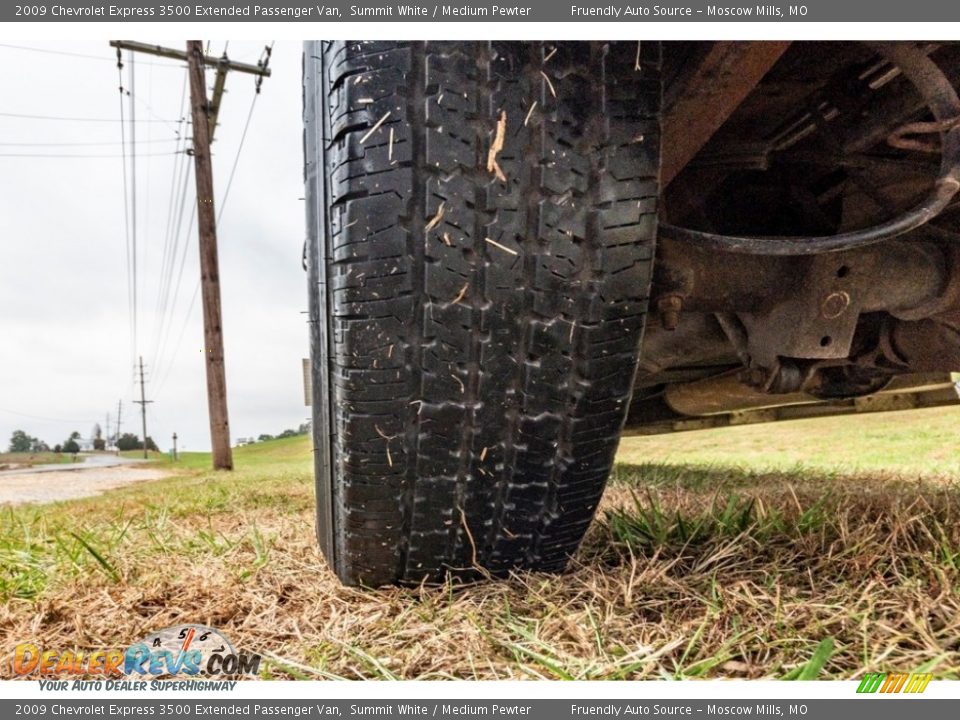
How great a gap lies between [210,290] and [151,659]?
7273 mm

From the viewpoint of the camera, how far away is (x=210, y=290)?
7.30 m

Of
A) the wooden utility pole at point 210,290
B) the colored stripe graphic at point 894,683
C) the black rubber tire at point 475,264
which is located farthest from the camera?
the wooden utility pole at point 210,290

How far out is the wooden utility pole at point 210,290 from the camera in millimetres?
7082

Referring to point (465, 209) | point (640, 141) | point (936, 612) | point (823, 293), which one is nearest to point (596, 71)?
point (640, 141)

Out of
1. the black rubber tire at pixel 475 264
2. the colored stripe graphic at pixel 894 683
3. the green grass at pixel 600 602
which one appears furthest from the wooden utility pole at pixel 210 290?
the colored stripe graphic at pixel 894 683

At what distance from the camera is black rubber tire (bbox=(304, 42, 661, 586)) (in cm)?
68

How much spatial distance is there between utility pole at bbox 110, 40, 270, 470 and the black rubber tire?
22.6 ft

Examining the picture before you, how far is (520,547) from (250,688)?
1.27 feet

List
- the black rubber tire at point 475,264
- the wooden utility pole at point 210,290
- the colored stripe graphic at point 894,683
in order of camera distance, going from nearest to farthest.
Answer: the colored stripe graphic at point 894,683, the black rubber tire at point 475,264, the wooden utility pole at point 210,290

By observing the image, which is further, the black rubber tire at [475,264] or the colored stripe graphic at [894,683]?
the black rubber tire at [475,264]

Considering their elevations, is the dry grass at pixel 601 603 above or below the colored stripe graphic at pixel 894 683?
below

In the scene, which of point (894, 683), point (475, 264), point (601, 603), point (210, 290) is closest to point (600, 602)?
point (601, 603)

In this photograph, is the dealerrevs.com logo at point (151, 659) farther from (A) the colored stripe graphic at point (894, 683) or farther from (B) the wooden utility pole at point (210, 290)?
(B) the wooden utility pole at point (210, 290)

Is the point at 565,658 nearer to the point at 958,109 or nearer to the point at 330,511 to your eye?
the point at 330,511
